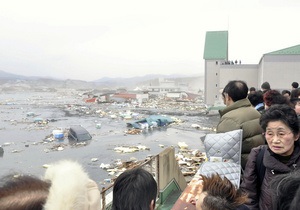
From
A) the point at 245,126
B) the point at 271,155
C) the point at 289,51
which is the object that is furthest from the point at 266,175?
the point at 289,51

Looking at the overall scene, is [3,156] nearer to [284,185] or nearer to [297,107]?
[297,107]

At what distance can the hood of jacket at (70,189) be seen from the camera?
851 mm

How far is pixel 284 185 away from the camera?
0.94 m

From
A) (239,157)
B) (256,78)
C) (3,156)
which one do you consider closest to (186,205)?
(239,157)

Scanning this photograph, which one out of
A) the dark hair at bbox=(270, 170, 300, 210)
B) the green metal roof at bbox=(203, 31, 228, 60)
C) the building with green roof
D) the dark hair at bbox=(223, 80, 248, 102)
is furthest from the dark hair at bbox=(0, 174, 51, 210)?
the green metal roof at bbox=(203, 31, 228, 60)

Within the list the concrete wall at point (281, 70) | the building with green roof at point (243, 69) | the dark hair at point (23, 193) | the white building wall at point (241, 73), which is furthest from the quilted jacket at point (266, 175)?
the white building wall at point (241, 73)

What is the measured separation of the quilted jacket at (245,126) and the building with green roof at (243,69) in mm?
14356

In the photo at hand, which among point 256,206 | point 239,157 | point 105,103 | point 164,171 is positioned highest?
point 239,157

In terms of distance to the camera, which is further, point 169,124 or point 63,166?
point 169,124

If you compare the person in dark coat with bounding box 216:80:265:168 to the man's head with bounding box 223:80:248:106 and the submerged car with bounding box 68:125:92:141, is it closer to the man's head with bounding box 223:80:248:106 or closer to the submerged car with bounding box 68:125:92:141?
the man's head with bounding box 223:80:248:106

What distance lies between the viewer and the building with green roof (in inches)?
816

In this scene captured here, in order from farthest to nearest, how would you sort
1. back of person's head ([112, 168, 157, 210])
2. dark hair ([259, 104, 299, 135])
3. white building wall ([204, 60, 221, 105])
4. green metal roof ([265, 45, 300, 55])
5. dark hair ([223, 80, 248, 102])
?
white building wall ([204, 60, 221, 105]) < green metal roof ([265, 45, 300, 55]) < dark hair ([223, 80, 248, 102]) < dark hair ([259, 104, 299, 135]) < back of person's head ([112, 168, 157, 210])

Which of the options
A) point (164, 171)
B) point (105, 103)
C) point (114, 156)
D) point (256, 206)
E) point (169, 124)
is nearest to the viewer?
point (256, 206)

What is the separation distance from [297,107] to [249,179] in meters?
2.04
